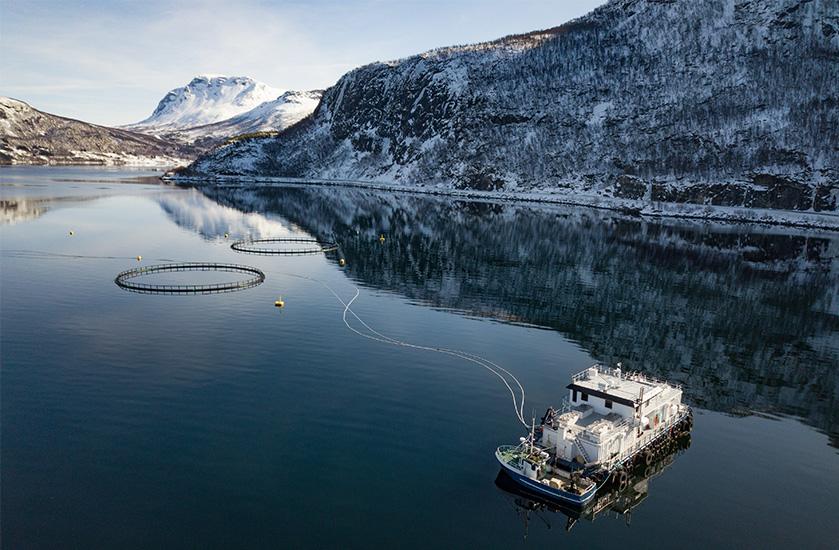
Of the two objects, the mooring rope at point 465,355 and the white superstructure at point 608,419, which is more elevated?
Answer: the white superstructure at point 608,419

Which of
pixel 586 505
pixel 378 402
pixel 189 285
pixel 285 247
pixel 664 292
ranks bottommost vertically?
pixel 586 505

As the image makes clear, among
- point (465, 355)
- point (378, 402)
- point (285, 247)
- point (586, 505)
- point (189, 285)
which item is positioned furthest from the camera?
point (285, 247)

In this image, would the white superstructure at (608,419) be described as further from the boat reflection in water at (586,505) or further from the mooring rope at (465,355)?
the mooring rope at (465,355)

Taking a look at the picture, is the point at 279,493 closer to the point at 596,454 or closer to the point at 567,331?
the point at 596,454

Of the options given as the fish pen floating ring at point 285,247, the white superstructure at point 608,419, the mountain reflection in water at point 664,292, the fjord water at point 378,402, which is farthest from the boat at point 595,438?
the fish pen floating ring at point 285,247

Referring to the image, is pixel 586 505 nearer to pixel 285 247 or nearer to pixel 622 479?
pixel 622 479

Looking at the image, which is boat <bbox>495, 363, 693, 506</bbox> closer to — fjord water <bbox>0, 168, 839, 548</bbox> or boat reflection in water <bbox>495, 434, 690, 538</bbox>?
boat reflection in water <bbox>495, 434, 690, 538</bbox>

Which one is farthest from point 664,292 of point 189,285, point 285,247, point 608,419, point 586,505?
point 285,247
